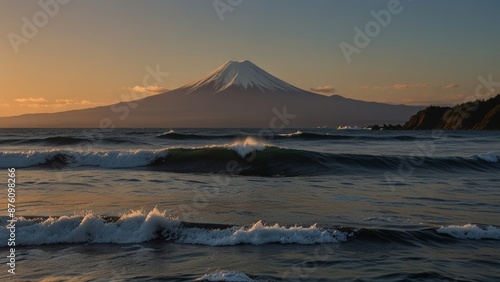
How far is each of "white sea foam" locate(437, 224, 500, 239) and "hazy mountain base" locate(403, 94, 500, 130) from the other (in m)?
89.1

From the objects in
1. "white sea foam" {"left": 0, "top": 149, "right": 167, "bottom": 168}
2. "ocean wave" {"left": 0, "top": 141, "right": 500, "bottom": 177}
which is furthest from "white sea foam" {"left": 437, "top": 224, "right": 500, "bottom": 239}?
"white sea foam" {"left": 0, "top": 149, "right": 167, "bottom": 168}

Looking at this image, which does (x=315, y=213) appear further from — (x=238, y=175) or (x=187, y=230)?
(x=238, y=175)

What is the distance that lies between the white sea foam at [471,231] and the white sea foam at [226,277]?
4.61 meters

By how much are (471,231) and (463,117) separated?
96.2 metres

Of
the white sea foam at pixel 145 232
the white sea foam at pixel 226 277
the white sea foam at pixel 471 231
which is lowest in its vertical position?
the white sea foam at pixel 471 231

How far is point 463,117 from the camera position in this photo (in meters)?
96.7

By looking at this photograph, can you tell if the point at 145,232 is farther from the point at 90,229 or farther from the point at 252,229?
the point at 252,229

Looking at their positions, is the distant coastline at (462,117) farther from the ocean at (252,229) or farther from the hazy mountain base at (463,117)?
the ocean at (252,229)

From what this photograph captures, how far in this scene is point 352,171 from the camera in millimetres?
22703

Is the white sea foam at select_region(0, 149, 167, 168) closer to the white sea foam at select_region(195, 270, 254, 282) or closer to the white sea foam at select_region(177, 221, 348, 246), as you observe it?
the white sea foam at select_region(177, 221, 348, 246)

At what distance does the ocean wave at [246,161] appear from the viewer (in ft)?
78.5

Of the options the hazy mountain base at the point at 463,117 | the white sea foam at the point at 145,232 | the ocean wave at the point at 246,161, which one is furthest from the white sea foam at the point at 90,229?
the hazy mountain base at the point at 463,117

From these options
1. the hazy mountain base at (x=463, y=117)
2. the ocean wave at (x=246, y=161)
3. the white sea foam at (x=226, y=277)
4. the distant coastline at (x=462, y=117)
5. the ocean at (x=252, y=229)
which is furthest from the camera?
the distant coastline at (x=462, y=117)

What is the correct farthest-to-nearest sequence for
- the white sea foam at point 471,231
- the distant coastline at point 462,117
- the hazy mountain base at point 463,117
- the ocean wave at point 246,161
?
the distant coastline at point 462,117, the hazy mountain base at point 463,117, the ocean wave at point 246,161, the white sea foam at point 471,231
